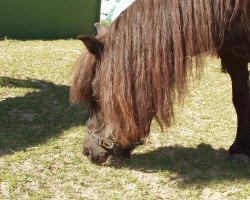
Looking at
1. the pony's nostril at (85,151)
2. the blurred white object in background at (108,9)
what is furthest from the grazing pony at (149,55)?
the blurred white object in background at (108,9)

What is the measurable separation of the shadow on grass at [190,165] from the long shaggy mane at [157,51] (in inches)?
24.1

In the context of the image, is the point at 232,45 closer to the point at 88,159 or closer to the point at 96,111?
the point at 96,111

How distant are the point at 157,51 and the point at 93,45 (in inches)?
17.9

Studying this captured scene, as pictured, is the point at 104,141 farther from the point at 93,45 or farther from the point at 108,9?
the point at 108,9

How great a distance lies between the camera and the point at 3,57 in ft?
27.6

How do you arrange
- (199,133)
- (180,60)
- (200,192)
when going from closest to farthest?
(180,60), (200,192), (199,133)

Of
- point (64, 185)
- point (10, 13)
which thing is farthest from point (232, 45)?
point (10, 13)

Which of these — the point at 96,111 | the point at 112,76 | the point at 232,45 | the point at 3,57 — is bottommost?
the point at 3,57

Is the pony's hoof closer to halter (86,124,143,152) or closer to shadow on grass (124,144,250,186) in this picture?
shadow on grass (124,144,250,186)

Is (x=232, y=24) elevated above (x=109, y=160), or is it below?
above

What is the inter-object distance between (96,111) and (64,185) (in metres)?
0.60

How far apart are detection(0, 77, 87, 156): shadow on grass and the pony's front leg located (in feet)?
5.41

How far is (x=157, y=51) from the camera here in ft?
11.7

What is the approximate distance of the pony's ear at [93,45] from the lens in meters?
3.61
